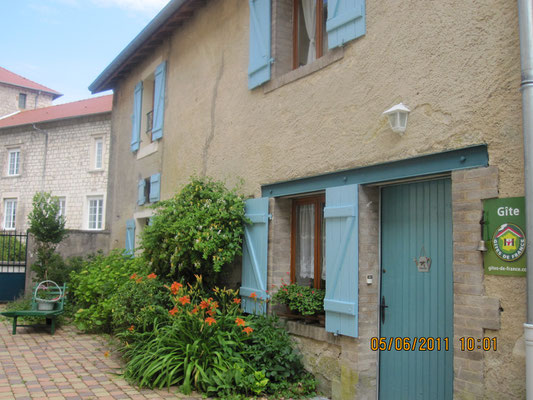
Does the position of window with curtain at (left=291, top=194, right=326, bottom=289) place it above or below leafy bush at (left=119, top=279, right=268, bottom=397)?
above

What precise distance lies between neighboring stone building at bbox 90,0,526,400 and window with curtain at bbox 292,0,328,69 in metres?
0.02

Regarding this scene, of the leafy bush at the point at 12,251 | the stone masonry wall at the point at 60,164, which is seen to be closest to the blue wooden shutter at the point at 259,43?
the leafy bush at the point at 12,251

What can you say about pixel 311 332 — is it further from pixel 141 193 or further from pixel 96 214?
pixel 96 214

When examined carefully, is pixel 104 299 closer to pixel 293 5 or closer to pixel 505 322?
pixel 293 5

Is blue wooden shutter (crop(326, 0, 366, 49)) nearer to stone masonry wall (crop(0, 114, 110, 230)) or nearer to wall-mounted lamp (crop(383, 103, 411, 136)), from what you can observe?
wall-mounted lamp (crop(383, 103, 411, 136))

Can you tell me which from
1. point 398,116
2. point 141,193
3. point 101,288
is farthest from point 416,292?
point 141,193

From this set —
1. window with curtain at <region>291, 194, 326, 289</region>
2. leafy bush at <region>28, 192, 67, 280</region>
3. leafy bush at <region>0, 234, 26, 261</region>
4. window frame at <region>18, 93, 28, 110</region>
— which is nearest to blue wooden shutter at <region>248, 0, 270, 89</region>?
window with curtain at <region>291, 194, 326, 289</region>

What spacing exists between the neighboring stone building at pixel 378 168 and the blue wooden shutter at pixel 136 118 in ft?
10.9

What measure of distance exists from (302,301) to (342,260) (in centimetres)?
80

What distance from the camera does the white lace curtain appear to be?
20.0ft

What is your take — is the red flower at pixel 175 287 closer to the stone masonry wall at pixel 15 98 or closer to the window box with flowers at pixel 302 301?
the window box with flowers at pixel 302 301

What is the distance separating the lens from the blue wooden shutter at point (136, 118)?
10766 millimetres

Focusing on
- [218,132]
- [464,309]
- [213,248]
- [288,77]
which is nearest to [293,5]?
[288,77]

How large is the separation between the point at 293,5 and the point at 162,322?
4295mm
